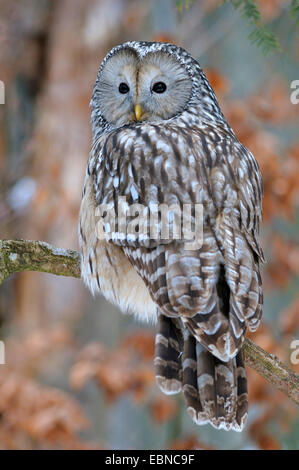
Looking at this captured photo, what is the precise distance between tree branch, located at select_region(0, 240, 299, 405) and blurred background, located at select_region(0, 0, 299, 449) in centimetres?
225

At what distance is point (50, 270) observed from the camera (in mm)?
3348

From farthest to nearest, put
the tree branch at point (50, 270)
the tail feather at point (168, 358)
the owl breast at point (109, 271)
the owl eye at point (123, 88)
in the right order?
the owl eye at point (123, 88) < the owl breast at point (109, 271) < the tree branch at point (50, 270) < the tail feather at point (168, 358)

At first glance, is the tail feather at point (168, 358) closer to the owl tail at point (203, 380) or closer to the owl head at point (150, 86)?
the owl tail at point (203, 380)

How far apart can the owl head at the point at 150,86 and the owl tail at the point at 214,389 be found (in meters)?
1.55

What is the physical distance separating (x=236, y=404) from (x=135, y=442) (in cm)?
478

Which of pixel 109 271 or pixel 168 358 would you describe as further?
pixel 109 271

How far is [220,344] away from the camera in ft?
9.11

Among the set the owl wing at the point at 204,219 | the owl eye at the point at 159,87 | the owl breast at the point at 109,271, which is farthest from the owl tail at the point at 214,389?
the owl eye at the point at 159,87

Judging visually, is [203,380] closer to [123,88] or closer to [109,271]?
[109,271]

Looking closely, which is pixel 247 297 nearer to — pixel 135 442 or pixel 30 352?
pixel 30 352

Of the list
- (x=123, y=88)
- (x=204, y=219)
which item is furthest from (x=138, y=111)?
(x=204, y=219)

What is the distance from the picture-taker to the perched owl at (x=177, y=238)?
2863 millimetres

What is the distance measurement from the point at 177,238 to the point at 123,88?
133 centimetres

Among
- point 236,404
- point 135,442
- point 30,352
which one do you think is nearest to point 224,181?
point 236,404
